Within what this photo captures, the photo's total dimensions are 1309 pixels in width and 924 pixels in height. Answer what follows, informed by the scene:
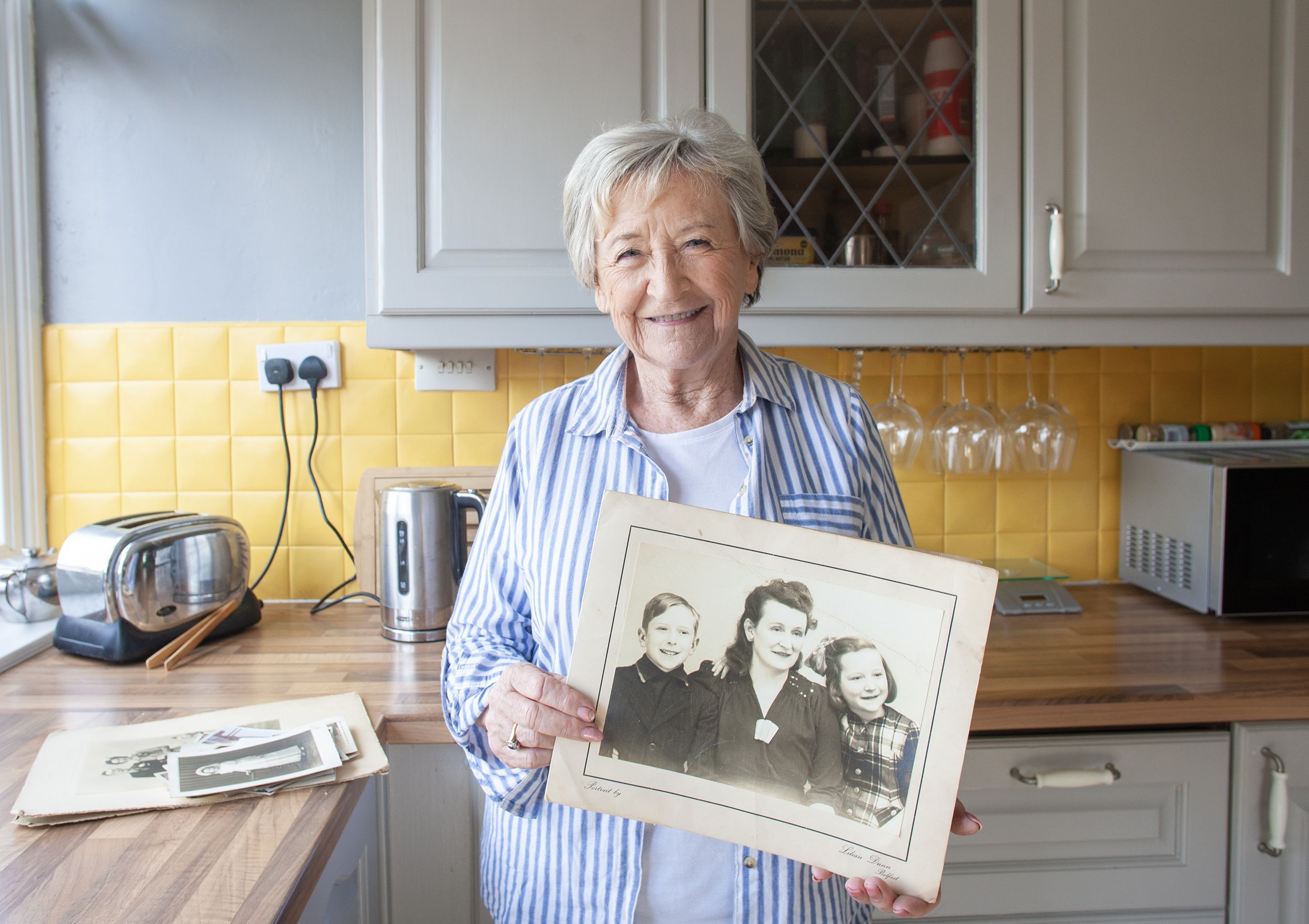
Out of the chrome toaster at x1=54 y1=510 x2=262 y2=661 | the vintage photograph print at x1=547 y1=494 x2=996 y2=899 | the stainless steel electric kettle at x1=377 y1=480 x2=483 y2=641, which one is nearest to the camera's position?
the vintage photograph print at x1=547 y1=494 x2=996 y2=899

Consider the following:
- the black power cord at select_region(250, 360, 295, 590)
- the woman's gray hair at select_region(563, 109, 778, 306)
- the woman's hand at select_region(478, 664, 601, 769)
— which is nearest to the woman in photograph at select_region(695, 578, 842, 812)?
the woman's hand at select_region(478, 664, 601, 769)

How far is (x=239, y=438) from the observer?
160cm

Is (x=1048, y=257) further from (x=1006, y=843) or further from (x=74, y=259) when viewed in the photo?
(x=74, y=259)

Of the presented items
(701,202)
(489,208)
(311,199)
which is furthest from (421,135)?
(701,202)

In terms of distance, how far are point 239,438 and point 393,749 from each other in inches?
30.5

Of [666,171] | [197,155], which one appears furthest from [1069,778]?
[197,155]

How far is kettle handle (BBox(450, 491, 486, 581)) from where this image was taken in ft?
4.53

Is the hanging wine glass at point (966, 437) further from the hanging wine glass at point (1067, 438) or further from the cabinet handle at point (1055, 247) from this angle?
the cabinet handle at point (1055, 247)

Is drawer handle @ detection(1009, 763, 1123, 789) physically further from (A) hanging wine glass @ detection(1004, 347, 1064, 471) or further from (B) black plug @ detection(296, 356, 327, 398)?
(B) black plug @ detection(296, 356, 327, 398)

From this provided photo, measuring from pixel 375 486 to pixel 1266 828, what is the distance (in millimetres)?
1528

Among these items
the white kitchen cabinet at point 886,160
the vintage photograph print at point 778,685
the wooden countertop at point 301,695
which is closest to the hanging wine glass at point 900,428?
the white kitchen cabinet at point 886,160

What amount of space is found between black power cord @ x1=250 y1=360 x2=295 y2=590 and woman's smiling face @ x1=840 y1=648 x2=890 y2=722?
128 cm

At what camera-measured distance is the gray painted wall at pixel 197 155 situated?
1.55 m

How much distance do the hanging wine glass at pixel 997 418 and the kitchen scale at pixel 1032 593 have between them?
0.68 ft
